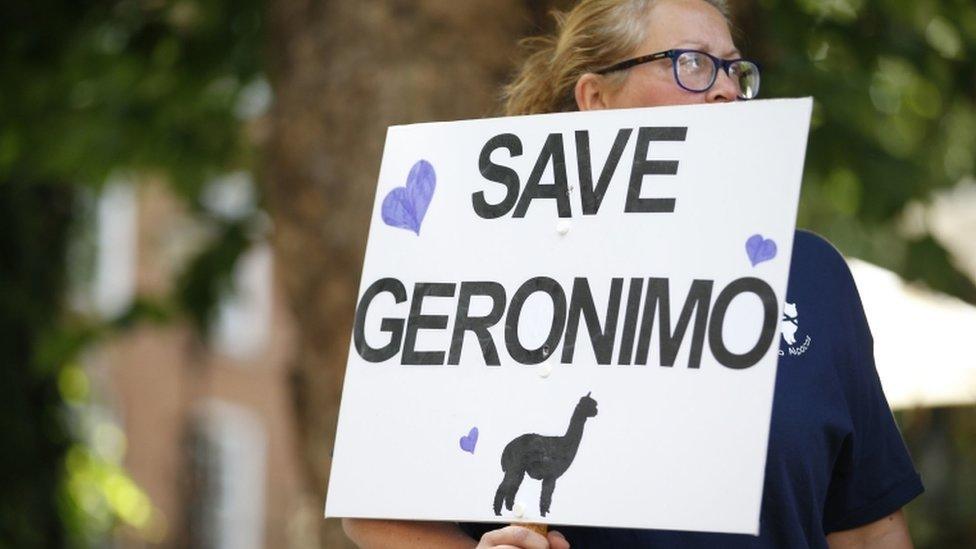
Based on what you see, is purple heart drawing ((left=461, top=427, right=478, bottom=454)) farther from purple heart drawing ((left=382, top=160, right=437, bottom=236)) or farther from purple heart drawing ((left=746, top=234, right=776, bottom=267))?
purple heart drawing ((left=746, top=234, right=776, bottom=267))

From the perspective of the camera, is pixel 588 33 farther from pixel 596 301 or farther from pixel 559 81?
pixel 596 301

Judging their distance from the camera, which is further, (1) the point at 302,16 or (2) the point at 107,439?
(2) the point at 107,439

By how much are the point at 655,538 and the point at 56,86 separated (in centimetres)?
431

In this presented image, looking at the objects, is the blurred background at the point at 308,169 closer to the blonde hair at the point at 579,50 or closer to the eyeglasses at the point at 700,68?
the blonde hair at the point at 579,50

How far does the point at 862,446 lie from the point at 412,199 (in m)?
0.81

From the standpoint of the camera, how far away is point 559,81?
274cm

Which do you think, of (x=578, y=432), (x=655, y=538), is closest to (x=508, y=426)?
(x=578, y=432)

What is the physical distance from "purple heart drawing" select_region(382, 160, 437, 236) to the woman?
321mm

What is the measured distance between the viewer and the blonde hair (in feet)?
8.66

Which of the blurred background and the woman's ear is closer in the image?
the woman's ear

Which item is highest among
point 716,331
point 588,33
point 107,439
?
point 588,33

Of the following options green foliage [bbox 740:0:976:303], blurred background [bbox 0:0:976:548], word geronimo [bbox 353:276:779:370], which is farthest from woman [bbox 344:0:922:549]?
green foliage [bbox 740:0:976:303]

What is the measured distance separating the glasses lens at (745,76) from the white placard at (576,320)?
257 millimetres

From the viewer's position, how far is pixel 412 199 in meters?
2.51
